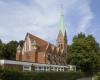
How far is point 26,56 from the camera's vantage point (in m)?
72.1

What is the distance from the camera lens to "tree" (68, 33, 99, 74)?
75.2 meters

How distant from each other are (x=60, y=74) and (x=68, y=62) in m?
34.8

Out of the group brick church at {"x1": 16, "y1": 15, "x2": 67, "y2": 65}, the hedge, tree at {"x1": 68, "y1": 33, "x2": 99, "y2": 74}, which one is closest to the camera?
the hedge

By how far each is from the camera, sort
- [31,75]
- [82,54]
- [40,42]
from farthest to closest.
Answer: [40,42] < [82,54] < [31,75]

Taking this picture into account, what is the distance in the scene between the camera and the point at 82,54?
75062mm

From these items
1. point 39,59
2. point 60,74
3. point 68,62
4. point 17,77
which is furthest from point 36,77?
point 68,62

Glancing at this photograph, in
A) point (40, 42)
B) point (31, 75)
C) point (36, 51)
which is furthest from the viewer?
point (40, 42)

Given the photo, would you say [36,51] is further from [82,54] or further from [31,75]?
[31,75]

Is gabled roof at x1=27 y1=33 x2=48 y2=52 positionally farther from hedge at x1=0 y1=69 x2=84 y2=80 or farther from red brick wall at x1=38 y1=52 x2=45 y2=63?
hedge at x1=0 y1=69 x2=84 y2=80

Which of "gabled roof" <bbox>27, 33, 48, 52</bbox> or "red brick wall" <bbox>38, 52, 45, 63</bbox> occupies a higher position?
"gabled roof" <bbox>27, 33, 48, 52</bbox>

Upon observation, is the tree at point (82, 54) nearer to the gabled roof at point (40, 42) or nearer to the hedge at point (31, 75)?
the gabled roof at point (40, 42)

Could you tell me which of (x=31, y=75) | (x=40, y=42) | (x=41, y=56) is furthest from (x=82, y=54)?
(x=31, y=75)

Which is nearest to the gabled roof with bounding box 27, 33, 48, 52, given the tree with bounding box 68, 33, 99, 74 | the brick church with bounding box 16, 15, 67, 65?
the brick church with bounding box 16, 15, 67, 65

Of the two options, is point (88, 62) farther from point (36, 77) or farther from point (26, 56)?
point (36, 77)
